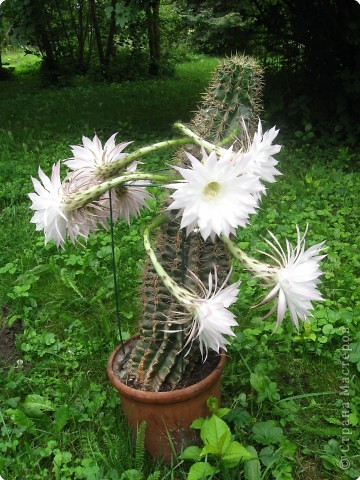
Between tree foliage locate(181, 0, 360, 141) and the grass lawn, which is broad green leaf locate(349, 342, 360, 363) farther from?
Result: tree foliage locate(181, 0, 360, 141)

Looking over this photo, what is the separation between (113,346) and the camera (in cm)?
255

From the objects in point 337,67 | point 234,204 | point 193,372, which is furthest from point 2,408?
point 337,67

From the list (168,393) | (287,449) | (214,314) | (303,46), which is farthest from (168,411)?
(303,46)

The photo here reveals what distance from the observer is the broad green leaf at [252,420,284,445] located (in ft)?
6.48

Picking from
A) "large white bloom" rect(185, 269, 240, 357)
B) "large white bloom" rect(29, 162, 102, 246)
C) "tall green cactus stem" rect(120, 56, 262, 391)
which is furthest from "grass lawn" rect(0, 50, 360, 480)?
"large white bloom" rect(29, 162, 102, 246)

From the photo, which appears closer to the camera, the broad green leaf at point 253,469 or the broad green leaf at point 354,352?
the broad green leaf at point 253,469

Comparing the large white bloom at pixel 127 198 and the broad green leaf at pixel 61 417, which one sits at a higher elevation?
the large white bloom at pixel 127 198

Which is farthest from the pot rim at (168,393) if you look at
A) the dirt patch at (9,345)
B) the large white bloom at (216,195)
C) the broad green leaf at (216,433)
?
the dirt patch at (9,345)

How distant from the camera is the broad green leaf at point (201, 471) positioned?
1737mm

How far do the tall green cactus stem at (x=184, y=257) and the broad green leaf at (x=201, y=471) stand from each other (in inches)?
11.6

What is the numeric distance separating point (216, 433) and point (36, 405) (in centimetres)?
85

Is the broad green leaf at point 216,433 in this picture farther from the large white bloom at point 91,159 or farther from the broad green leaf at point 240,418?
the large white bloom at point 91,159

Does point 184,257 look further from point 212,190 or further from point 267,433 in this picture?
point 267,433

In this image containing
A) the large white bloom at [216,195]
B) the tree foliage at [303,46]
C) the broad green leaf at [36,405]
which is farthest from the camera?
the tree foliage at [303,46]
